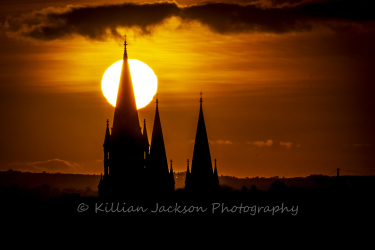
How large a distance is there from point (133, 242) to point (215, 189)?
376 inches

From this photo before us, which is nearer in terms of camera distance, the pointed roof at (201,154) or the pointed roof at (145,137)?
the pointed roof at (145,137)

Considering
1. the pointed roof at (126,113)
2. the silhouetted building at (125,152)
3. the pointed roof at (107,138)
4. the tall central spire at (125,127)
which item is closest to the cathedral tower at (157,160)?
the silhouetted building at (125,152)

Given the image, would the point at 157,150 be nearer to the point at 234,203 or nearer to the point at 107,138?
the point at 107,138

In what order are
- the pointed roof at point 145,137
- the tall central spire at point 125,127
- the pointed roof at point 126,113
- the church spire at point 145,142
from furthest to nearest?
the pointed roof at point 145,137 → the church spire at point 145,142 → the tall central spire at point 125,127 → the pointed roof at point 126,113

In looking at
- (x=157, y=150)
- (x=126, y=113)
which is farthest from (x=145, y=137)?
(x=126, y=113)

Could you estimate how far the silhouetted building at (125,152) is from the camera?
75.1 meters

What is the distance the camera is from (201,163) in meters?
82.4

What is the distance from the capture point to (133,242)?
3479 inches

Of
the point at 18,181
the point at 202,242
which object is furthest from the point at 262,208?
the point at 18,181

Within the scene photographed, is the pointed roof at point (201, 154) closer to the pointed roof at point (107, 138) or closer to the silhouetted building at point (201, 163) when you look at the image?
the silhouetted building at point (201, 163)

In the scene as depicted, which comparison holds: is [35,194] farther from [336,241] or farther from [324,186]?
[336,241]

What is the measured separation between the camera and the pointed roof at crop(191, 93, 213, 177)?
82.2m

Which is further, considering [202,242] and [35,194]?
[35,194]

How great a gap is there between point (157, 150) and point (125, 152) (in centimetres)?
577
